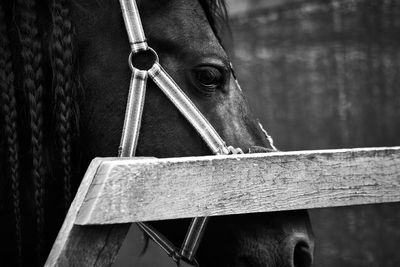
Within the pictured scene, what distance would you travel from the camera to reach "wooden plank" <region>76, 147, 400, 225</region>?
1.04m

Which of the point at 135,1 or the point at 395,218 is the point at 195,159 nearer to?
the point at 135,1

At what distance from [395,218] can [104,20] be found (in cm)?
239

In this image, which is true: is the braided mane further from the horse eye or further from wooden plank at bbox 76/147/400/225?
wooden plank at bbox 76/147/400/225

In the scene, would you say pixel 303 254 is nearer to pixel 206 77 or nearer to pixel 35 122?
pixel 206 77

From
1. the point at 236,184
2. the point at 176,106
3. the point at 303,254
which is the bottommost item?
the point at 303,254

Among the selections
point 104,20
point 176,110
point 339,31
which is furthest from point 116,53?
point 339,31

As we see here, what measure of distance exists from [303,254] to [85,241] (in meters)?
0.87

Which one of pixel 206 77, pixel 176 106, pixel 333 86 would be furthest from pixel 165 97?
pixel 333 86

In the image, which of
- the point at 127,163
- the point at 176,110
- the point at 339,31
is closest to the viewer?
Answer: the point at 127,163

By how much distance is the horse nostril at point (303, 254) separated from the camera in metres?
1.69

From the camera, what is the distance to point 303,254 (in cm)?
170

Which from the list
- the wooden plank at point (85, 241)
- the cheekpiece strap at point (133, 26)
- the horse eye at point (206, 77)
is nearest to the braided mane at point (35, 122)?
the cheekpiece strap at point (133, 26)

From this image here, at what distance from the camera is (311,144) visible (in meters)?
3.85

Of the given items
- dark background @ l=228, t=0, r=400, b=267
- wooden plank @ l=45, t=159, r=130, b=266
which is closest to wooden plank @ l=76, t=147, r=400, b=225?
wooden plank @ l=45, t=159, r=130, b=266
